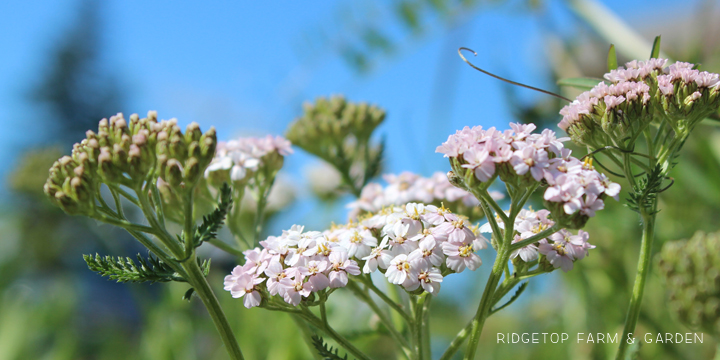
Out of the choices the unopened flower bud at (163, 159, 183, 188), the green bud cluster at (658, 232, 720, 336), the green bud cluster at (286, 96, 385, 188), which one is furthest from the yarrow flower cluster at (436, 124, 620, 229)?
the green bud cluster at (286, 96, 385, 188)

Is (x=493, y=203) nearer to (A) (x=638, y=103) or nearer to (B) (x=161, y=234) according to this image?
(A) (x=638, y=103)

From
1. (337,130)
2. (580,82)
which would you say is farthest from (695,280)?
(337,130)

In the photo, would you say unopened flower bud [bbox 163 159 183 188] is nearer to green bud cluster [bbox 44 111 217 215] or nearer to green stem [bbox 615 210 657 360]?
green bud cluster [bbox 44 111 217 215]

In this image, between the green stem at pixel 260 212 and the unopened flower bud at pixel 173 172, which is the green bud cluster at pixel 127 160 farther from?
the green stem at pixel 260 212

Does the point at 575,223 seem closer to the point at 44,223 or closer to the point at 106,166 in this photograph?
the point at 106,166

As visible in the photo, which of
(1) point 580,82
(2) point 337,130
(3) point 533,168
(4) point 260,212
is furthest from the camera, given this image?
(2) point 337,130

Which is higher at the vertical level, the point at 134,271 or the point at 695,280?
the point at 134,271

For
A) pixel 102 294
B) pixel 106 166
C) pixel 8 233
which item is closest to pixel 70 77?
pixel 102 294

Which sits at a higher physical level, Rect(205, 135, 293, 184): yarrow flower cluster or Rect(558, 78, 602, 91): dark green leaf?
Rect(205, 135, 293, 184): yarrow flower cluster
